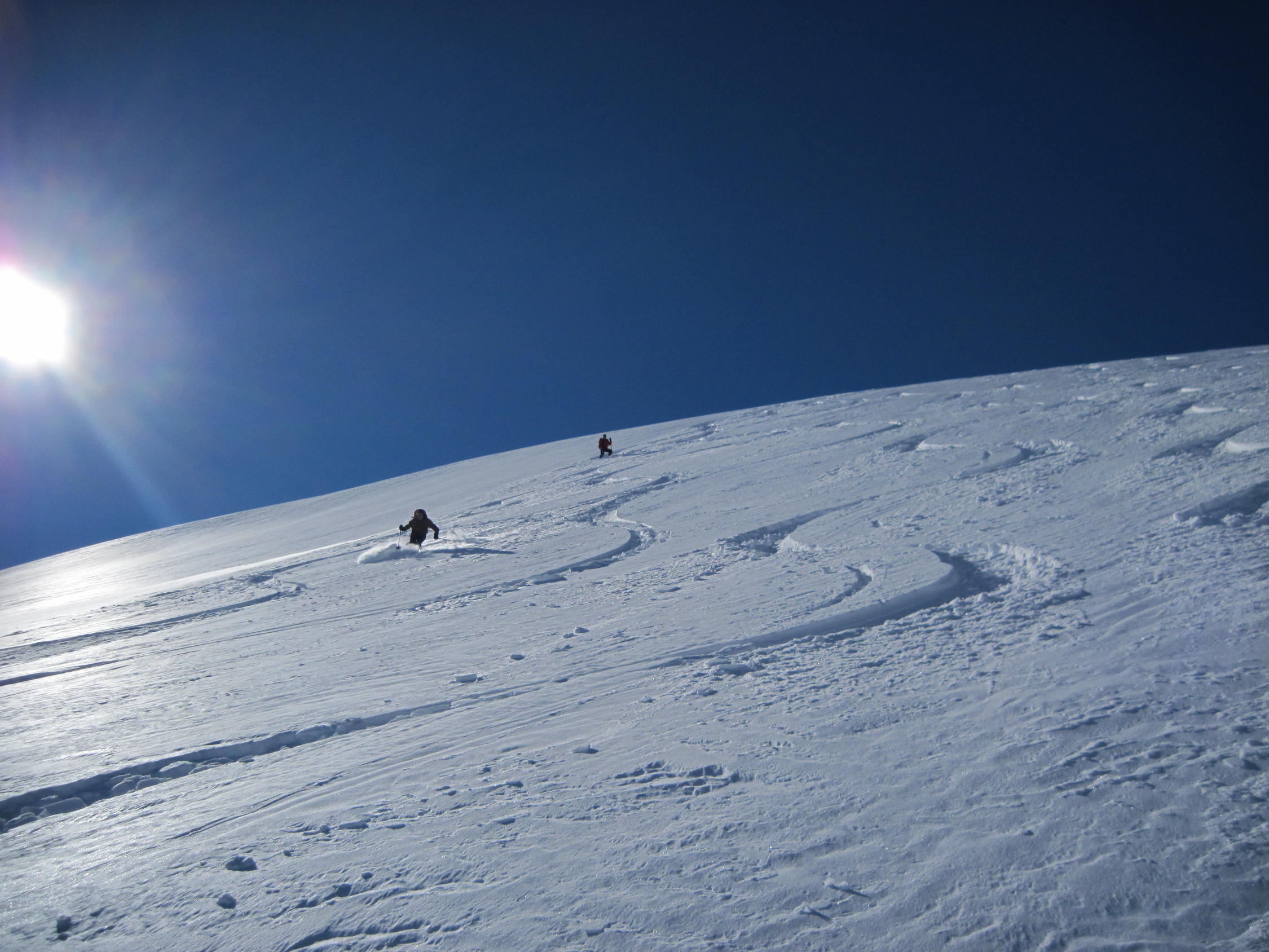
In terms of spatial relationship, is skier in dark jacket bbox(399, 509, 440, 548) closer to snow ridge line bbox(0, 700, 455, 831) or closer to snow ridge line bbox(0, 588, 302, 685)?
snow ridge line bbox(0, 588, 302, 685)

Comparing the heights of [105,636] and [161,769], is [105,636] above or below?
above

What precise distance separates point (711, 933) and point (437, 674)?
9.85ft

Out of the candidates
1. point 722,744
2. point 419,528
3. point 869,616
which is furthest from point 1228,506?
point 419,528

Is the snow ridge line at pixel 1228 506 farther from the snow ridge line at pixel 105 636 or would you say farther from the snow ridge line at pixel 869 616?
the snow ridge line at pixel 105 636

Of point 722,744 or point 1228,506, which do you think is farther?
point 1228,506

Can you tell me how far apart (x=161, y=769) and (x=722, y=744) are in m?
3.10

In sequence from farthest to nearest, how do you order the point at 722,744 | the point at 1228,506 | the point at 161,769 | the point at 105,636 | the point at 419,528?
the point at 419,528
the point at 105,636
the point at 1228,506
the point at 161,769
the point at 722,744

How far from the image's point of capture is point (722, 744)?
126 inches

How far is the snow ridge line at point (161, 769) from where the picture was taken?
3.43 meters

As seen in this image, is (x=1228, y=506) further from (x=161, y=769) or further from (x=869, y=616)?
(x=161, y=769)

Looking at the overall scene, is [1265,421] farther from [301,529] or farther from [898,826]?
[301,529]

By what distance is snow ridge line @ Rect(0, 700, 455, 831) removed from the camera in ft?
11.3

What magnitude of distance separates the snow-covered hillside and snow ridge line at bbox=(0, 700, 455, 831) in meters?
0.02

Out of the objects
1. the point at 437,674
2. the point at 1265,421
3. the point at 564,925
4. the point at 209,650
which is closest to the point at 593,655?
the point at 437,674
